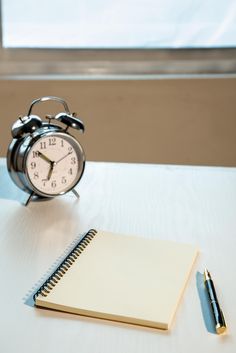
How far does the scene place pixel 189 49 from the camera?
2412mm

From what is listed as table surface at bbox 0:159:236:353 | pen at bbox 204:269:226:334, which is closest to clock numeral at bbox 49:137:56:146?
table surface at bbox 0:159:236:353

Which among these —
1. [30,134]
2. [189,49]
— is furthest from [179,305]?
[189,49]

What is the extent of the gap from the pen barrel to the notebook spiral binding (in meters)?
0.24

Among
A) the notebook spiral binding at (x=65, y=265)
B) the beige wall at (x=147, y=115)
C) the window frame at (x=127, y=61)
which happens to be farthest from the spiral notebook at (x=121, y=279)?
the window frame at (x=127, y=61)

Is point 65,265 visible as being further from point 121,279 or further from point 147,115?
point 147,115

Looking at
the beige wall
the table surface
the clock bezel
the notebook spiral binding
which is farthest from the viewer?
the beige wall

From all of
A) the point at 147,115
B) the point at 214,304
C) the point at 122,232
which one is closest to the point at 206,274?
the point at 214,304

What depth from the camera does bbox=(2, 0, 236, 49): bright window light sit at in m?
2.33

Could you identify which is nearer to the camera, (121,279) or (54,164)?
(121,279)

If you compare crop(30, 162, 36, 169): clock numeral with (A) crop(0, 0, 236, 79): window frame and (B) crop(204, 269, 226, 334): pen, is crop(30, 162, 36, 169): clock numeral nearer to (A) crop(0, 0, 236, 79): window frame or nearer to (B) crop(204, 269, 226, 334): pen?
(B) crop(204, 269, 226, 334): pen

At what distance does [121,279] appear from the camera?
97 centimetres

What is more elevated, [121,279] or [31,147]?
[31,147]

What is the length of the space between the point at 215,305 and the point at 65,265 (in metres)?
0.27

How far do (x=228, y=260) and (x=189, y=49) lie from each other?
1.51 meters
